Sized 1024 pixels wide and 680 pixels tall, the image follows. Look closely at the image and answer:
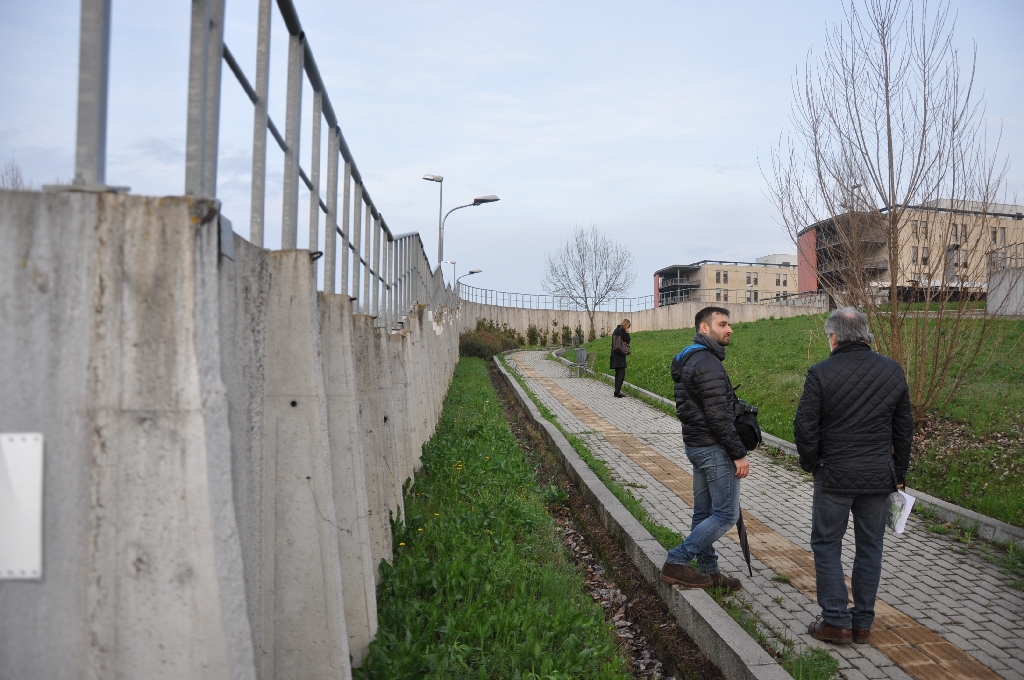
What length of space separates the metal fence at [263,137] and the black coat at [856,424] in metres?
3.01

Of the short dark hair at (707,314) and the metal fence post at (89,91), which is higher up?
the metal fence post at (89,91)

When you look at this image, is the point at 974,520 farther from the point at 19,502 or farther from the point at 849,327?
the point at 19,502

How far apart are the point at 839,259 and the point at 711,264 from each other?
281ft

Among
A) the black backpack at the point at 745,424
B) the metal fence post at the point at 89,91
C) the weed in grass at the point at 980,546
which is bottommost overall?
the weed in grass at the point at 980,546

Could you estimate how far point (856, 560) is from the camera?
473cm

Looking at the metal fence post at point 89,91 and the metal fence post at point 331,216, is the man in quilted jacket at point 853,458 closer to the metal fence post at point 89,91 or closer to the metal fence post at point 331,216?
the metal fence post at point 331,216

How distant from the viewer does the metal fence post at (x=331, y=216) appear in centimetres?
529

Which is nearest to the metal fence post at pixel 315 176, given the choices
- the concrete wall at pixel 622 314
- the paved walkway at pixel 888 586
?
the paved walkway at pixel 888 586

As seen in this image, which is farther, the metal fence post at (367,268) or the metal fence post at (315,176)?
the metal fence post at (367,268)

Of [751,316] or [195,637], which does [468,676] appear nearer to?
[195,637]

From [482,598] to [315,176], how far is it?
2758 millimetres

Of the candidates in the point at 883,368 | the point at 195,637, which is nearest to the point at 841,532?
the point at 883,368

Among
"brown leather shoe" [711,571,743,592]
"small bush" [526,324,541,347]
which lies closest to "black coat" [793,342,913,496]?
"brown leather shoe" [711,571,743,592]

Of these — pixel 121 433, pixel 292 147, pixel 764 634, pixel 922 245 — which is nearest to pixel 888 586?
Answer: pixel 764 634
